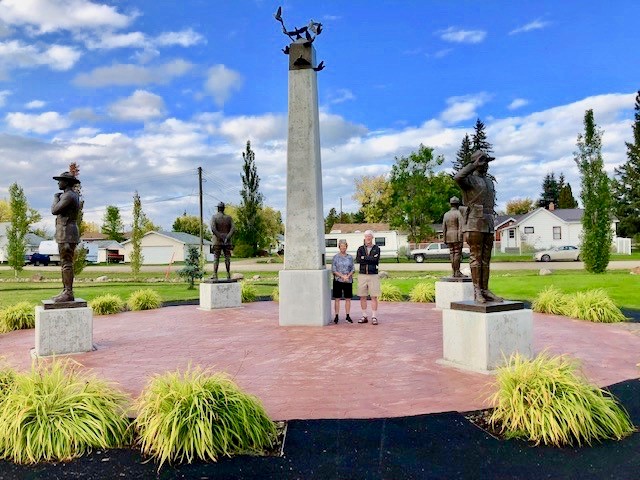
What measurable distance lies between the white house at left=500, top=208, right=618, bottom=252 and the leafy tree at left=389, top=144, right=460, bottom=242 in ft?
24.2

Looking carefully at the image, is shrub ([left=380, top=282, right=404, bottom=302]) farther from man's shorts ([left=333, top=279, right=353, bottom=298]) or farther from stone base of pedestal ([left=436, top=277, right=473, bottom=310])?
man's shorts ([left=333, top=279, right=353, bottom=298])

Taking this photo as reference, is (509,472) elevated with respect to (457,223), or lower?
lower

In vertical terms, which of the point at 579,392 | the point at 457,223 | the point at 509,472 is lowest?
the point at 509,472

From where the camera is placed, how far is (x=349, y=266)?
9.85 metres

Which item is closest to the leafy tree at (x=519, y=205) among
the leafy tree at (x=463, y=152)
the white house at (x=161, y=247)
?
the leafy tree at (x=463, y=152)

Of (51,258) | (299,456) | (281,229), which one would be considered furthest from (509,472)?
(281,229)

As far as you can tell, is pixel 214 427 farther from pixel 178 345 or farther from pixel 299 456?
pixel 178 345

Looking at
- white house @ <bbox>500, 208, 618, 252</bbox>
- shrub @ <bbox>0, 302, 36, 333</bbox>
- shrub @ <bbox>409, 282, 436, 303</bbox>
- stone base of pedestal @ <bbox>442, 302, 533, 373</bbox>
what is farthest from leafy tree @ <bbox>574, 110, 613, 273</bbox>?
white house @ <bbox>500, 208, 618, 252</bbox>

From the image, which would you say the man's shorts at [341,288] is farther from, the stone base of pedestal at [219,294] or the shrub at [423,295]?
the shrub at [423,295]

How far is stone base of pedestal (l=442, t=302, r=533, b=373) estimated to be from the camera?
19.4 feet

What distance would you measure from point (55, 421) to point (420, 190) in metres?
44.1

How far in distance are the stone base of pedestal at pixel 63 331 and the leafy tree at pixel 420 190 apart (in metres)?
39.9

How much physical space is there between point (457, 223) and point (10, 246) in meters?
24.5

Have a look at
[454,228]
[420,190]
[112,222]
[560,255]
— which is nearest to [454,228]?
[454,228]
